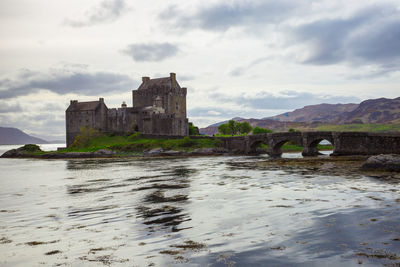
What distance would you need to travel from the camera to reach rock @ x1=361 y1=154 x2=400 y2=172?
24.1 m

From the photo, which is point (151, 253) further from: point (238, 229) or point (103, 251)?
point (238, 229)

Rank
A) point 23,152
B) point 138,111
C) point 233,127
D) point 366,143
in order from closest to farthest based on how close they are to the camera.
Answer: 1. point 366,143
2. point 23,152
3. point 138,111
4. point 233,127

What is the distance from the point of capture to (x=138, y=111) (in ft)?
296

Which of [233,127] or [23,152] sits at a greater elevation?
[233,127]

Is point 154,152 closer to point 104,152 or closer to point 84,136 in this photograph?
point 104,152

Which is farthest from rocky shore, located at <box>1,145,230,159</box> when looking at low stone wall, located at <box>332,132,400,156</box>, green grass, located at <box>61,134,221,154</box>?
low stone wall, located at <box>332,132,400,156</box>

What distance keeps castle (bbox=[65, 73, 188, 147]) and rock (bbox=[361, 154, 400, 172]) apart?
62.6 metres

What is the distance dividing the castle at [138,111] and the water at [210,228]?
232 ft

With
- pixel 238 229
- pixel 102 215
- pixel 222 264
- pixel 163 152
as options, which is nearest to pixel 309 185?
pixel 238 229

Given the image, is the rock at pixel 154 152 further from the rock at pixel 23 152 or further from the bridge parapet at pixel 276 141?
the rock at pixel 23 152

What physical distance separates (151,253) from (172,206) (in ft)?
20.6

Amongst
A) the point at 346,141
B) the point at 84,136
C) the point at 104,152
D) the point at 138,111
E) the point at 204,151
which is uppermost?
the point at 138,111

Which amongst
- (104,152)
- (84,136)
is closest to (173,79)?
(84,136)

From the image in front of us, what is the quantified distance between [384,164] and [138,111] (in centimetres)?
7278
